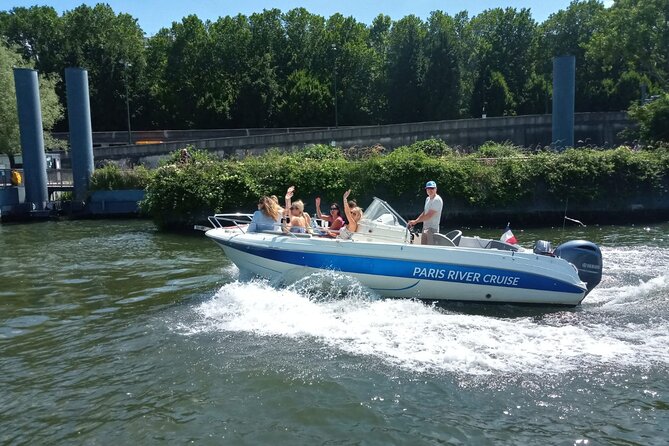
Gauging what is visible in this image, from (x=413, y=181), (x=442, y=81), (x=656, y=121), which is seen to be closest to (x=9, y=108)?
(x=413, y=181)

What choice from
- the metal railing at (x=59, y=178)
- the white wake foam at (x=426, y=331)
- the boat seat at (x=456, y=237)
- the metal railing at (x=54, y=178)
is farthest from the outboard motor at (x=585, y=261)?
the metal railing at (x=59, y=178)

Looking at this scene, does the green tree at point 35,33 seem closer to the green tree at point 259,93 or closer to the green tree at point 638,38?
the green tree at point 259,93

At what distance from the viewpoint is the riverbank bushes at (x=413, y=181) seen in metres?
23.8

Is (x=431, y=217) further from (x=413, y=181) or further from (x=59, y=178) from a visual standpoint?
(x=59, y=178)

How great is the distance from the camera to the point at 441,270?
10.7 m

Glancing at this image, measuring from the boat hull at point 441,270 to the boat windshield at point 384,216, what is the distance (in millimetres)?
1127

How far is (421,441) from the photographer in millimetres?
6023

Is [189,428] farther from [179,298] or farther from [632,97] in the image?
[632,97]

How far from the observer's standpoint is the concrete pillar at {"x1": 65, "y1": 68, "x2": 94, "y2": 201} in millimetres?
30312

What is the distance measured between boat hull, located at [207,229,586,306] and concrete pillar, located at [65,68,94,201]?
22.8 m

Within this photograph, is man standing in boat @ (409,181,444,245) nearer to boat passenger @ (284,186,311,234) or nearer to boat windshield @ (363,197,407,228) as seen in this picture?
boat windshield @ (363,197,407,228)

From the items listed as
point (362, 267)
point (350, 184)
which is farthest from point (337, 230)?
point (350, 184)

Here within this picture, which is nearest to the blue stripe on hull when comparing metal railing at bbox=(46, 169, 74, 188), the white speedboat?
the white speedboat

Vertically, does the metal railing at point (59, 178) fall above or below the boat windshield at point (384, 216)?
above
